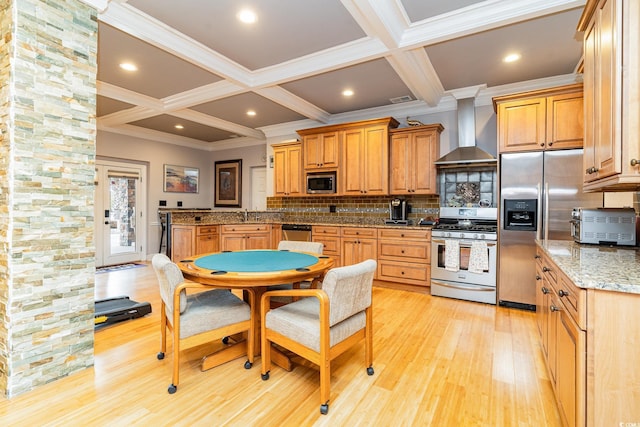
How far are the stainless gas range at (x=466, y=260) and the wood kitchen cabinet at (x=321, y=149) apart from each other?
78.1 inches

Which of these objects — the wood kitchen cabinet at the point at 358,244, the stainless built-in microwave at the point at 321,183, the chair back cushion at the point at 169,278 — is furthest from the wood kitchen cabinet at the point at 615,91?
the stainless built-in microwave at the point at 321,183

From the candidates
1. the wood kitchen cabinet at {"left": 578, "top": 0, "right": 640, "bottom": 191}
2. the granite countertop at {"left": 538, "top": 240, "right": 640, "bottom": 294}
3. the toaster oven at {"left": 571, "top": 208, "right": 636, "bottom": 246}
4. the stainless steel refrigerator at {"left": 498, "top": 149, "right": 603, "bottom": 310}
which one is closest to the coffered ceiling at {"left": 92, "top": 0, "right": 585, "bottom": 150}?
the wood kitchen cabinet at {"left": 578, "top": 0, "right": 640, "bottom": 191}

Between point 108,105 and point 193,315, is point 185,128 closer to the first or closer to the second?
point 108,105

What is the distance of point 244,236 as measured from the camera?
5602 mm

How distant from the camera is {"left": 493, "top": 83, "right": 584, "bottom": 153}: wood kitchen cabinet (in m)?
3.28

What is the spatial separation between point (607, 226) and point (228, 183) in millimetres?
6835

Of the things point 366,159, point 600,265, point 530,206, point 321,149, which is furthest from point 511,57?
point 321,149

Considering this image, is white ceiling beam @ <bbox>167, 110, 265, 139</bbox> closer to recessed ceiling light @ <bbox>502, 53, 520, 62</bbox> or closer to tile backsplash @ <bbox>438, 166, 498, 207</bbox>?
tile backsplash @ <bbox>438, 166, 498, 207</bbox>

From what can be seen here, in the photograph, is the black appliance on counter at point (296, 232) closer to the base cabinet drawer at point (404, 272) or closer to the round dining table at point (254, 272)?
the base cabinet drawer at point (404, 272)

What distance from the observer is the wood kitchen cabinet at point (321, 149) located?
16.8 feet

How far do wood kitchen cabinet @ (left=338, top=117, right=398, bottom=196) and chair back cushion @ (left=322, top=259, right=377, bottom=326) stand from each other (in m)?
2.92

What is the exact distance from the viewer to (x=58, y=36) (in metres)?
2.05

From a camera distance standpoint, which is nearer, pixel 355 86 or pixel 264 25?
pixel 264 25

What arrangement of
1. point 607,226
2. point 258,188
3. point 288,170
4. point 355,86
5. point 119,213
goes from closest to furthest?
point 607,226 < point 355,86 < point 288,170 < point 119,213 < point 258,188
